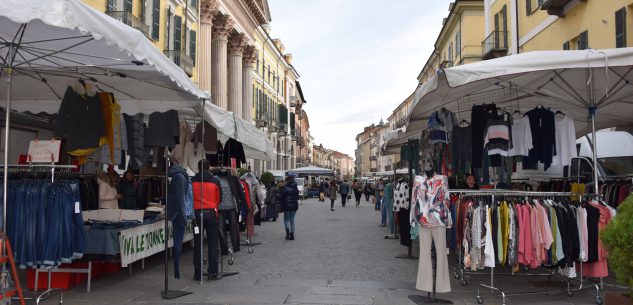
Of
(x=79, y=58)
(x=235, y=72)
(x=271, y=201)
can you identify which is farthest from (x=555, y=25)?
(x=235, y=72)

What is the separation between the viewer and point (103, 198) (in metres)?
9.72

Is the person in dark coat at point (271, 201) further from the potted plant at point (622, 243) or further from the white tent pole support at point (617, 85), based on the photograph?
the potted plant at point (622, 243)

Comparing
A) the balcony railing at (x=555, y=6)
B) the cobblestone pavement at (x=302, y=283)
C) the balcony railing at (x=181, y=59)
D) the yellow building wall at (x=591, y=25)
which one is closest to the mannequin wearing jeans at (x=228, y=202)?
the cobblestone pavement at (x=302, y=283)

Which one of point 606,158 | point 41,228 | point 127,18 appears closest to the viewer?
point 41,228

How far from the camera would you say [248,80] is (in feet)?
133

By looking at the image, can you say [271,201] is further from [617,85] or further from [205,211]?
[617,85]

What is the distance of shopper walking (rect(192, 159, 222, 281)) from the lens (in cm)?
786

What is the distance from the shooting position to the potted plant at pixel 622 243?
13.8ft

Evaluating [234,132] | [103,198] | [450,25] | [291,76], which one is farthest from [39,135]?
[291,76]

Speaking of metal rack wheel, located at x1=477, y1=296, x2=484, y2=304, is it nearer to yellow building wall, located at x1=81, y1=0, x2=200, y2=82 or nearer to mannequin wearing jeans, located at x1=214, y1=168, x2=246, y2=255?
mannequin wearing jeans, located at x1=214, y1=168, x2=246, y2=255

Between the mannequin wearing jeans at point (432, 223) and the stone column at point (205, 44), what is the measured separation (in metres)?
22.7

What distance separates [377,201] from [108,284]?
2197cm

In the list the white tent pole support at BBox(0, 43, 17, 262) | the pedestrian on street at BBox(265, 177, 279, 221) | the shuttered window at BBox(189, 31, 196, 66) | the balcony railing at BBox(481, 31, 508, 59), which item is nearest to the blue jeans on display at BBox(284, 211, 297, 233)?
the pedestrian on street at BBox(265, 177, 279, 221)

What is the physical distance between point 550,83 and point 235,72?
30.6 meters
